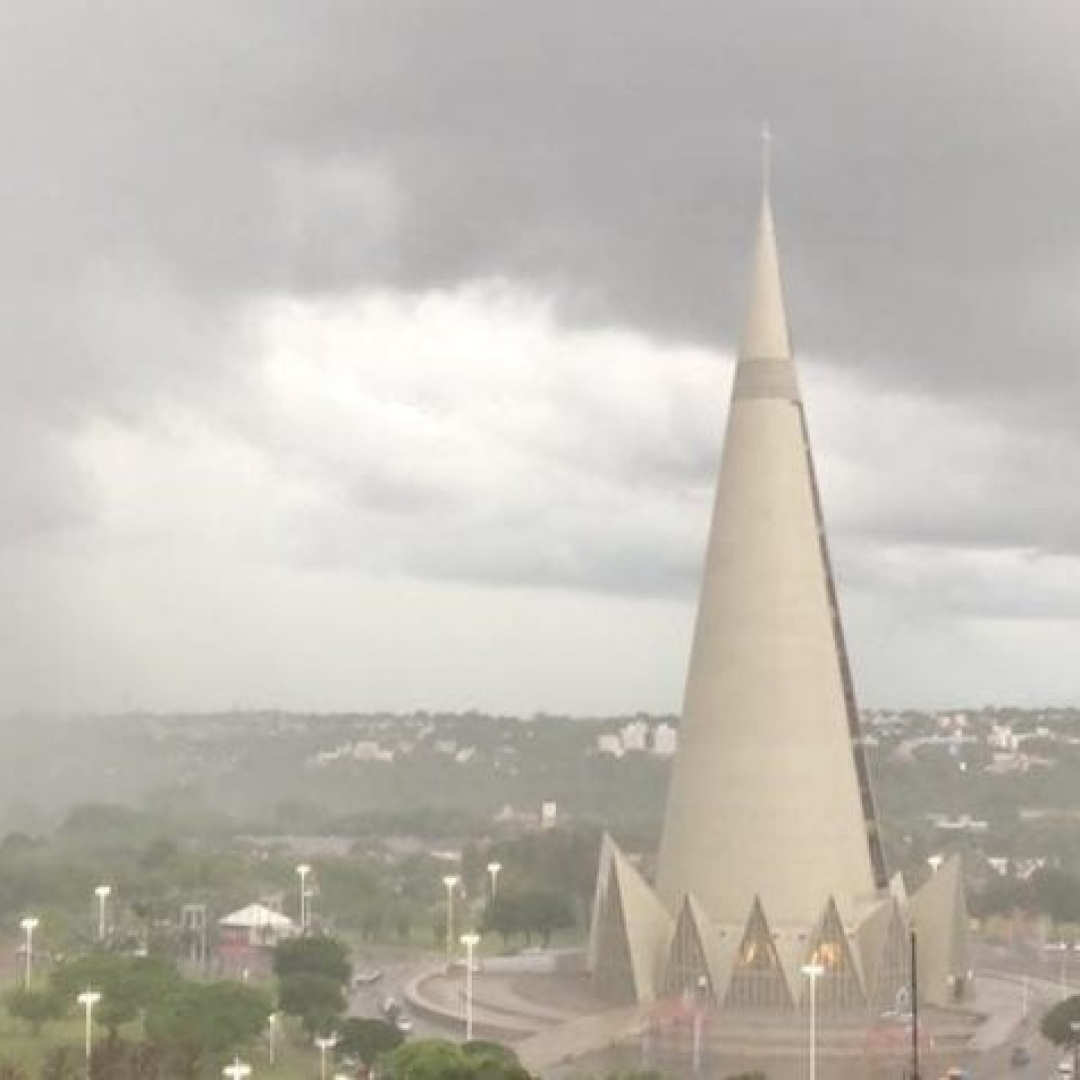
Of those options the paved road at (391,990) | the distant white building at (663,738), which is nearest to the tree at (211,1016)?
the paved road at (391,990)

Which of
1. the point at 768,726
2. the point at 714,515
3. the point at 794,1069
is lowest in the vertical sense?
the point at 794,1069

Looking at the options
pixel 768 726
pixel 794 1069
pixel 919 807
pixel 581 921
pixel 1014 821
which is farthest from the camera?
pixel 919 807

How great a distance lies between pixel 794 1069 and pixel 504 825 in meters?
72.5

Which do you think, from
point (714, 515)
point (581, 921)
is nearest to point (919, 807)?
point (581, 921)

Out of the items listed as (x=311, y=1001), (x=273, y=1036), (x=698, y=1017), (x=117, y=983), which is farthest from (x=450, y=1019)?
(x=117, y=983)

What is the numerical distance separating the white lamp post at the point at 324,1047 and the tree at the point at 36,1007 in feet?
16.7

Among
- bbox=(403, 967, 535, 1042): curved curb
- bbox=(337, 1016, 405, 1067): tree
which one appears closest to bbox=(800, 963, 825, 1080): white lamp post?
bbox=(403, 967, 535, 1042): curved curb

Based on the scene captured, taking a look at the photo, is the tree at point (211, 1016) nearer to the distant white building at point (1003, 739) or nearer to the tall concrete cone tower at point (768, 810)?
the tall concrete cone tower at point (768, 810)

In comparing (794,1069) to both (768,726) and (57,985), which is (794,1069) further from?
(57,985)

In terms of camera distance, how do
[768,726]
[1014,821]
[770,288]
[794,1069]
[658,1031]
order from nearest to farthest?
[794,1069] → [658,1031] → [768,726] → [770,288] → [1014,821]

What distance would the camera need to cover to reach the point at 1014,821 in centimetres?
10244

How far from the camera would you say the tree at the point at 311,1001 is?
36125mm

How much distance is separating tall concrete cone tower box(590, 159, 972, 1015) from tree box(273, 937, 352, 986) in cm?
552

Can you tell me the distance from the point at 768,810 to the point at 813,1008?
4.58 m
